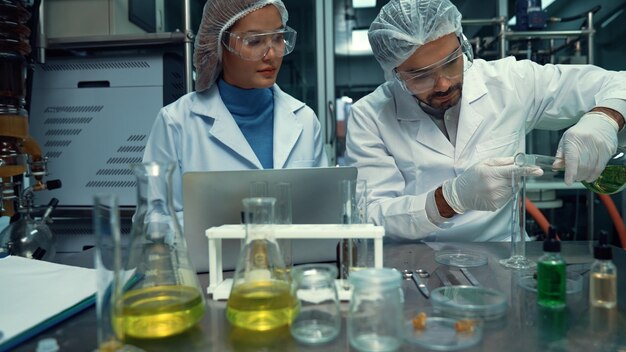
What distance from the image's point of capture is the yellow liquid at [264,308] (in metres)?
0.63

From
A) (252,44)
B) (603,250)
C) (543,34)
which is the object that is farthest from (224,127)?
(543,34)

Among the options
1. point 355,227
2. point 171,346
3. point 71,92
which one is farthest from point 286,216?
point 71,92

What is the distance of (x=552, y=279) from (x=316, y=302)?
38 centimetres

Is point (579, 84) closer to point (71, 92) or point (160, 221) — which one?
point (160, 221)

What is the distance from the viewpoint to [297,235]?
2.39ft

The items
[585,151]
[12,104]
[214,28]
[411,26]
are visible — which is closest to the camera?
[12,104]

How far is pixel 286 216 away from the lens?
0.78 meters

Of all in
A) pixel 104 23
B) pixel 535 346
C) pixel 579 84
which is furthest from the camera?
pixel 104 23

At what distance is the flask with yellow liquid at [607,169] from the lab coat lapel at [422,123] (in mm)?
356

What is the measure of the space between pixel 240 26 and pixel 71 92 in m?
0.84

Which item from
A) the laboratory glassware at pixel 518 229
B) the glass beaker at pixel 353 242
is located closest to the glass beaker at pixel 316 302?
the glass beaker at pixel 353 242

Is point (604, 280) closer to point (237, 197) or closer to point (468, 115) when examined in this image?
point (237, 197)

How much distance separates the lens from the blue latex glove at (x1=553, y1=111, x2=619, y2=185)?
1104 millimetres

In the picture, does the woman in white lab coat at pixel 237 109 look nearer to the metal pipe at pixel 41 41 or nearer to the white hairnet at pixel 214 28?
the white hairnet at pixel 214 28
